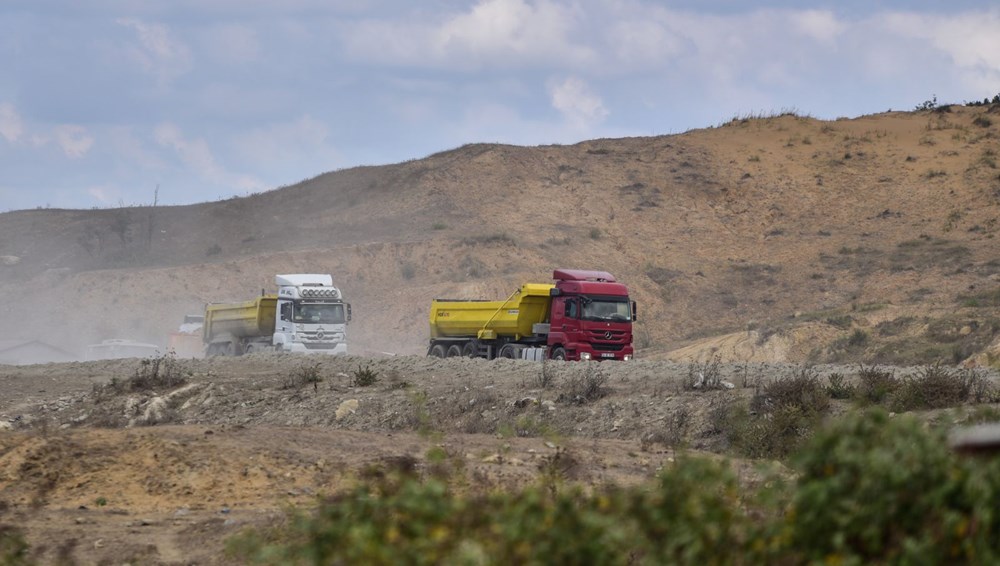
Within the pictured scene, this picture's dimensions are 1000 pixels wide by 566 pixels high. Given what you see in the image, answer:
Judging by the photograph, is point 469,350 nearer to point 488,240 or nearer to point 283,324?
point 283,324

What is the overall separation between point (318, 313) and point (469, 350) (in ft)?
24.7

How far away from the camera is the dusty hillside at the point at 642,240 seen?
57938 mm

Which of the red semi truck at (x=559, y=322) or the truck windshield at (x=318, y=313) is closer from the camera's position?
the red semi truck at (x=559, y=322)

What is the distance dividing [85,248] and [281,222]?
14539 mm

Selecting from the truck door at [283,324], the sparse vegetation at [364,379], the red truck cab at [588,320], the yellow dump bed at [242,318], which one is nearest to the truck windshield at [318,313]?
the truck door at [283,324]

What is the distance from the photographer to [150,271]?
70.2 metres

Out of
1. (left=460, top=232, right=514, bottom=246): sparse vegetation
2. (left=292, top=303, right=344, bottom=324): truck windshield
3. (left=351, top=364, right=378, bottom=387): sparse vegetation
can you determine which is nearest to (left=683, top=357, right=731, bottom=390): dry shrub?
(left=351, top=364, right=378, bottom=387): sparse vegetation

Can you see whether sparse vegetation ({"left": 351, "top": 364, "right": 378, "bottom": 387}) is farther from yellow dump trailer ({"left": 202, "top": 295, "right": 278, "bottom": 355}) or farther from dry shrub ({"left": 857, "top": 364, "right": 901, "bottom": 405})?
yellow dump trailer ({"left": 202, "top": 295, "right": 278, "bottom": 355})

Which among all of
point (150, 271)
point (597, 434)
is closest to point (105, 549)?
point (597, 434)

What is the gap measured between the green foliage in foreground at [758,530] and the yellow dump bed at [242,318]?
39.2 meters

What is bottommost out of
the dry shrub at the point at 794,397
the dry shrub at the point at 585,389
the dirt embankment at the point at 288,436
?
the dirt embankment at the point at 288,436

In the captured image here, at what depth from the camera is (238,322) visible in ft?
152

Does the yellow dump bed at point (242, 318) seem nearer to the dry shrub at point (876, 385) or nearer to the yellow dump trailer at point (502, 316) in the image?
the yellow dump trailer at point (502, 316)

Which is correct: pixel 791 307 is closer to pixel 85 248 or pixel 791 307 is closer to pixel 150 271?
pixel 150 271
